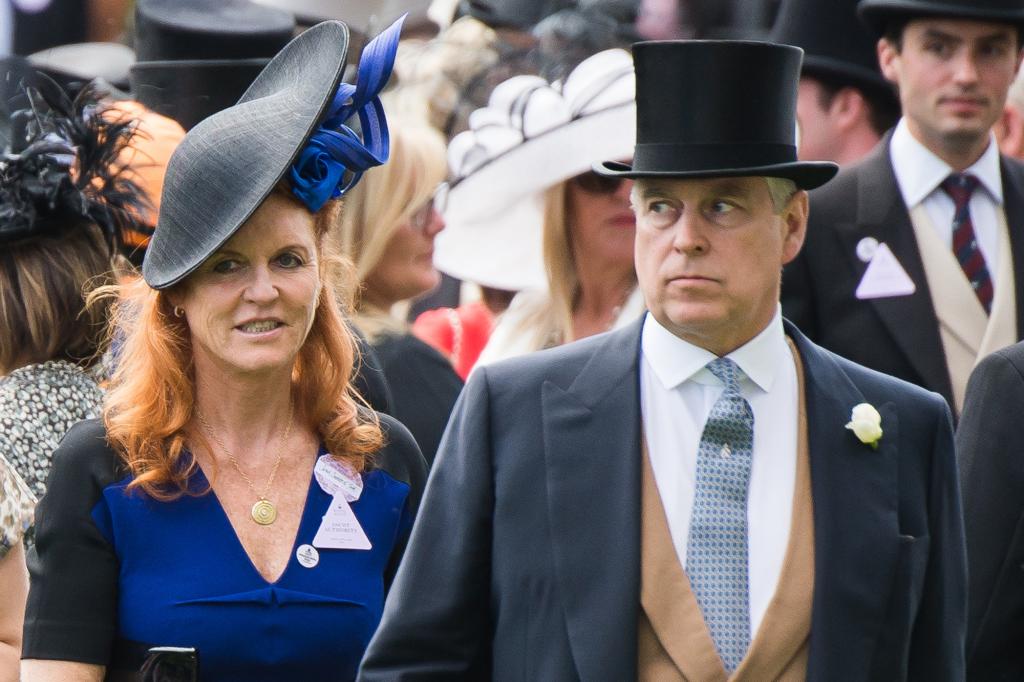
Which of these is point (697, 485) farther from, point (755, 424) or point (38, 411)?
point (38, 411)

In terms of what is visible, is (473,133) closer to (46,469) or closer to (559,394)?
(46,469)

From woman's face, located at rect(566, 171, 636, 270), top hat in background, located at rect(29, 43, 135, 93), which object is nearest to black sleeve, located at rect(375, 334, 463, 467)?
woman's face, located at rect(566, 171, 636, 270)

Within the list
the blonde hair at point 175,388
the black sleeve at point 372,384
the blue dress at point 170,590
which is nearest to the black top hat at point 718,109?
the blonde hair at point 175,388

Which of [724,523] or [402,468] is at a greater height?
[724,523]

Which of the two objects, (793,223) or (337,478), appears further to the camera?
(337,478)

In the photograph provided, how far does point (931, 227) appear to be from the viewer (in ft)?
20.9

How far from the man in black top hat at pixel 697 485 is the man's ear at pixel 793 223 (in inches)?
1.3

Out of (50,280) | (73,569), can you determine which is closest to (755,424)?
(73,569)

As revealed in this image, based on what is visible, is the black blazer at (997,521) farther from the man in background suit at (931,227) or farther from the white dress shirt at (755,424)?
the man in background suit at (931,227)

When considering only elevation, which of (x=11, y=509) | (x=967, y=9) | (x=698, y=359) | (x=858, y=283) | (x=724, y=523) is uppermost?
(x=967, y=9)

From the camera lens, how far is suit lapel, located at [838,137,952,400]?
6.15 m

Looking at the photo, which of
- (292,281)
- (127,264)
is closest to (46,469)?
(127,264)

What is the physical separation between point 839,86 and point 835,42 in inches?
6.9

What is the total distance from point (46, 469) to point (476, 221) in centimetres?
245
